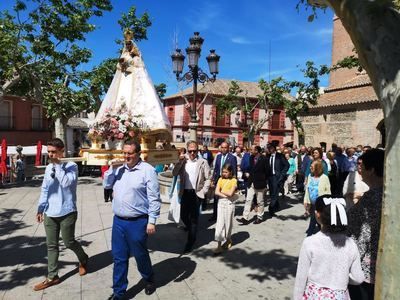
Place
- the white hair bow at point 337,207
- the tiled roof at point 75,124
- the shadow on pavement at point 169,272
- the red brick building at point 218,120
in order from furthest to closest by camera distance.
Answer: the red brick building at point 218,120, the tiled roof at point 75,124, the shadow on pavement at point 169,272, the white hair bow at point 337,207

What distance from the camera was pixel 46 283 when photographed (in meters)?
4.43

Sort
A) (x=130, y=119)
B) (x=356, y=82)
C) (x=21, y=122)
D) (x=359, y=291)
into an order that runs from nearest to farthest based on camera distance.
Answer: (x=359, y=291) → (x=130, y=119) → (x=356, y=82) → (x=21, y=122)

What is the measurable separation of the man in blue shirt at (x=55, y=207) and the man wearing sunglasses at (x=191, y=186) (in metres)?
2.03

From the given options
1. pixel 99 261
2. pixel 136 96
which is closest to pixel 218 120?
pixel 136 96

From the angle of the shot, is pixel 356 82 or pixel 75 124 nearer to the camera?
pixel 356 82

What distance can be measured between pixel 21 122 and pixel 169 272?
28.9 m

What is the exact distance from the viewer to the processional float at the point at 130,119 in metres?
4.79

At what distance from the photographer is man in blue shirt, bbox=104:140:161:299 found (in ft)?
13.6

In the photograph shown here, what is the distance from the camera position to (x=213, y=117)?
44.0 meters

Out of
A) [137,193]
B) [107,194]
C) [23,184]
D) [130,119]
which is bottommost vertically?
[23,184]

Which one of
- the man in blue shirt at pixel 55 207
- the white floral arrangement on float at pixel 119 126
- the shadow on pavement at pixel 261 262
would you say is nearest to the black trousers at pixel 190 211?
the shadow on pavement at pixel 261 262

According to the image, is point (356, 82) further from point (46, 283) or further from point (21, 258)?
point (46, 283)

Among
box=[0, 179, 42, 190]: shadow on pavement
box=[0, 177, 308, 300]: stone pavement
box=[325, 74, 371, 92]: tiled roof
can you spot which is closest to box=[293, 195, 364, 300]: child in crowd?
box=[0, 177, 308, 300]: stone pavement

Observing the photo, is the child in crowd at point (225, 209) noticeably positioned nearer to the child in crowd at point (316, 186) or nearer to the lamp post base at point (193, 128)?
the child in crowd at point (316, 186)
